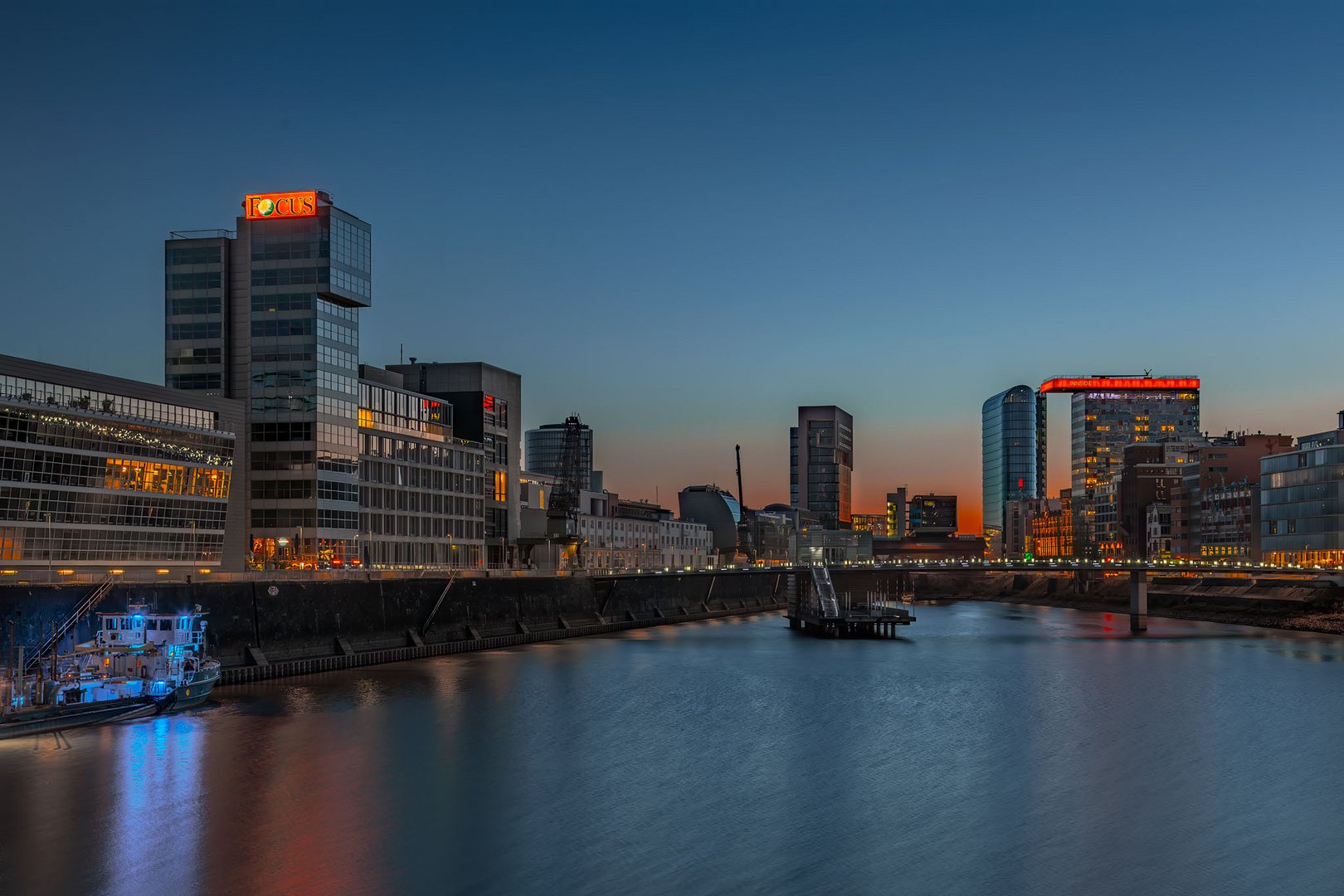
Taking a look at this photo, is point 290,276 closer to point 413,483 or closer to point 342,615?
point 413,483

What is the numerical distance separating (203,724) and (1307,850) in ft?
190

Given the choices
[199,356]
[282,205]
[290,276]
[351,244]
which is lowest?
[199,356]

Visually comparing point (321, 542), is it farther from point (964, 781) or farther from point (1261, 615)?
point (1261, 615)

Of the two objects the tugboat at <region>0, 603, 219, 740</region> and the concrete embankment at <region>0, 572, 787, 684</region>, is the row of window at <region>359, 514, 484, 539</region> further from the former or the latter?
the tugboat at <region>0, 603, 219, 740</region>

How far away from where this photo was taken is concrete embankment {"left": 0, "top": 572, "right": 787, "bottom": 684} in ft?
285

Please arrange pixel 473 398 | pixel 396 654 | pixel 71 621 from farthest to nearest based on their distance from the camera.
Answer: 1. pixel 473 398
2. pixel 396 654
3. pixel 71 621

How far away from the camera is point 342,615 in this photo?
364 feet

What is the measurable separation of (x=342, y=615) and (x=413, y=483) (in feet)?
198

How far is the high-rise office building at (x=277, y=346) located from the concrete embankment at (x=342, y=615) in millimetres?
21197

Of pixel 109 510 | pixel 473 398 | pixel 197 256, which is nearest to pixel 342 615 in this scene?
pixel 109 510

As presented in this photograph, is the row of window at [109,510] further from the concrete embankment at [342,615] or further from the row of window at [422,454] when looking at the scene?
the row of window at [422,454]

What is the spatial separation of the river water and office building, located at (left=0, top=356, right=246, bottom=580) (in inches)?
1001

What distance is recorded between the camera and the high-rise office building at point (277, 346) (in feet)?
472

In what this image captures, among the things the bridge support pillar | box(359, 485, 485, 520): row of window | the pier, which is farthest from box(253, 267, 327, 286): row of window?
the bridge support pillar
